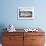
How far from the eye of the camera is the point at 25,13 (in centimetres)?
409

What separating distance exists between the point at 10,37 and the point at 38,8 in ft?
4.40

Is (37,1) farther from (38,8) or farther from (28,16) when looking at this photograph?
(28,16)

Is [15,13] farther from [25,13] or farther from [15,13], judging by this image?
[25,13]

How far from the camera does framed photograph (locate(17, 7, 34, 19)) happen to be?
4074 millimetres

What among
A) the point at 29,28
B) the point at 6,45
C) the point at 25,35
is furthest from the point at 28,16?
the point at 6,45

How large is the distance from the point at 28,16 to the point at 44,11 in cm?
55

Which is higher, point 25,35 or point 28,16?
point 28,16

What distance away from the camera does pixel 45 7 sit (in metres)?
4.11

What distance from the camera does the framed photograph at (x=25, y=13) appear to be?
4074 millimetres

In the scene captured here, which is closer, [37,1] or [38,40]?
[38,40]

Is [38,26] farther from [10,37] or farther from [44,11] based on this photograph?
[10,37]

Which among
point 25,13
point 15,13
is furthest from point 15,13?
point 25,13

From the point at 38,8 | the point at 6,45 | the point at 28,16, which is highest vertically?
the point at 38,8

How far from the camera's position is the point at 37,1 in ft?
13.5
